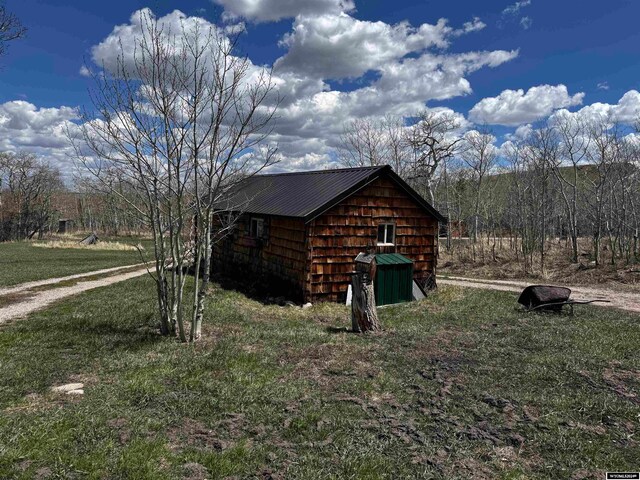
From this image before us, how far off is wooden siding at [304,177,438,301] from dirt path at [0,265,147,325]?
8998 mm

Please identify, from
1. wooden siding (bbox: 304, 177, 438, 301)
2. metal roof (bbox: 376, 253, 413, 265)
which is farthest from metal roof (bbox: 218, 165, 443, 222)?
metal roof (bbox: 376, 253, 413, 265)

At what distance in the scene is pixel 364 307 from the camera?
1061cm

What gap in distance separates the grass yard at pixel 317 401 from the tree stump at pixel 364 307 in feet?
1.45

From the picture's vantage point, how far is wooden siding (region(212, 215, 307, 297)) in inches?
584

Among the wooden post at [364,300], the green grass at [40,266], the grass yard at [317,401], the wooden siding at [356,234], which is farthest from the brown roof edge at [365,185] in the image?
the green grass at [40,266]

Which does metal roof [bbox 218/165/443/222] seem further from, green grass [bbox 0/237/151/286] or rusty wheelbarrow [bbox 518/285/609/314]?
green grass [bbox 0/237/151/286]

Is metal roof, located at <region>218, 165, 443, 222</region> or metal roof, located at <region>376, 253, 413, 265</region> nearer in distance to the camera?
metal roof, located at <region>218, 165, 443, 222</region>

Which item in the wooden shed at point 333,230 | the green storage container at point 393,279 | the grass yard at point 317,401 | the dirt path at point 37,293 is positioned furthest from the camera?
the green storage container at point 393,279

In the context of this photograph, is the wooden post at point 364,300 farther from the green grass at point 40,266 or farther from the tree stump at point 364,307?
the green grass at point 40,266

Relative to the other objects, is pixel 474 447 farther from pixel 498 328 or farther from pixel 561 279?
pixel 561 279

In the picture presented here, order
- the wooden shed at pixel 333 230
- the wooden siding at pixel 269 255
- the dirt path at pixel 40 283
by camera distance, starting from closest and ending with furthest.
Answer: the wooden shed at pixel 333 230, the wooden siding at pixel 269 255, the dirt path at pixel 40 283

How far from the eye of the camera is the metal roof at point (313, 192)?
14.3m

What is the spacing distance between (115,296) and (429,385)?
11.9 metres

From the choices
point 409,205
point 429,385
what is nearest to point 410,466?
point 429,385
